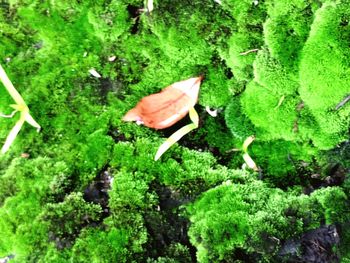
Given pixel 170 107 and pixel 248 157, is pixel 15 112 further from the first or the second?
pixel 248 157

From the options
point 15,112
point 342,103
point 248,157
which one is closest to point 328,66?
point 342,103

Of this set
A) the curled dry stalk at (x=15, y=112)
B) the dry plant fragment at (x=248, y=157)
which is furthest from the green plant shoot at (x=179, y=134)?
the curled dry stalk at (x=15, y=112)

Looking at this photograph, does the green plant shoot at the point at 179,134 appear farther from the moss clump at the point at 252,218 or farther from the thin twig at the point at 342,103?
the thin twig at the point at 342,103

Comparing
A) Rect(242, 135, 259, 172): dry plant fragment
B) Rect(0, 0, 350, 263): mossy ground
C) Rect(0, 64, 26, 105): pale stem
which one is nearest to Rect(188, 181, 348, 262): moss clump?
Rect(0, 0, 350, 263): mossy ground

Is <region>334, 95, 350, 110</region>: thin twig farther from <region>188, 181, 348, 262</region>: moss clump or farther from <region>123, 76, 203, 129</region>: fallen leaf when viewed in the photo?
<region>123, 76, 203, 129</region>: fallen leaf

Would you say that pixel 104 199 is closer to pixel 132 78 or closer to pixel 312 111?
pixel 132 78

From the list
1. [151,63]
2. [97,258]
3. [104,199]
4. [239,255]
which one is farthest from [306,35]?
[97,258]
